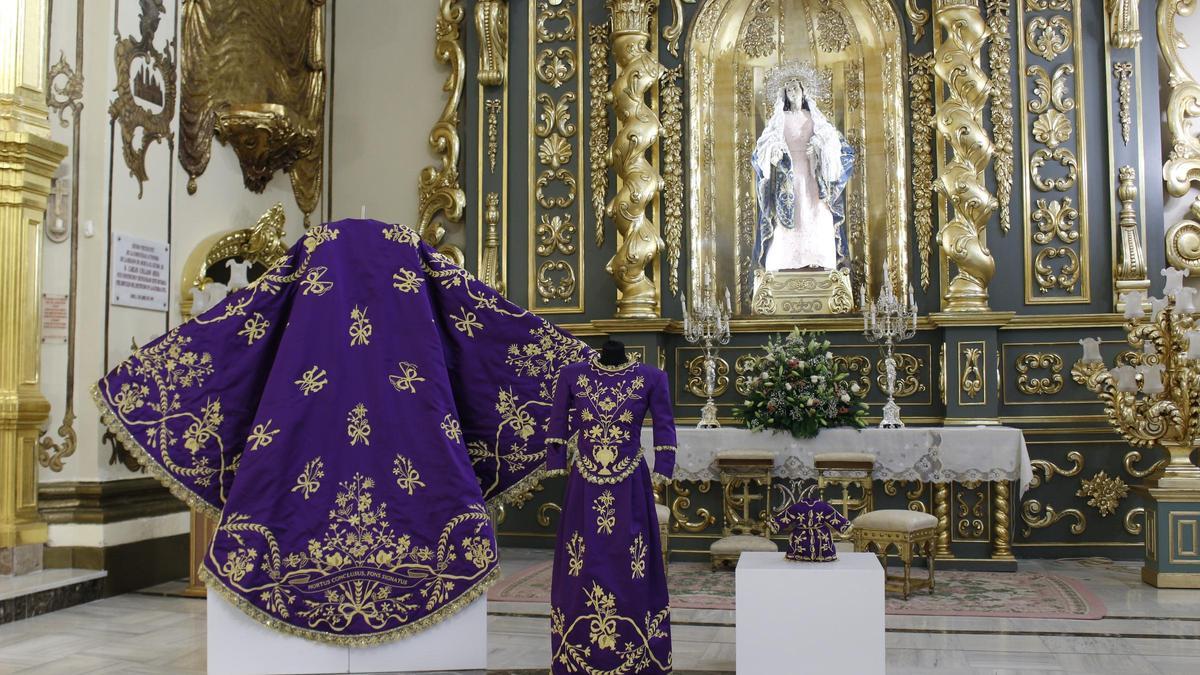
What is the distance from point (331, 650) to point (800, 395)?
4.65 m

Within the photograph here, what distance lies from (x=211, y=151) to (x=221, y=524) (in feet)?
17.4

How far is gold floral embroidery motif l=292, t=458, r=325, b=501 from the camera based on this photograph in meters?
4.24

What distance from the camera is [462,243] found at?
10.0m

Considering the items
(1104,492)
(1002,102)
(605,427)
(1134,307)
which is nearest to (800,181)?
(1002,102)

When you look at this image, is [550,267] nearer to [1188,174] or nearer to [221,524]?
[1188,174]

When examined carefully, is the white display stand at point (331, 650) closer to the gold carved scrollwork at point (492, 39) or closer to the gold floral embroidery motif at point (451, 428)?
the gold floral embroidery motif at point (451, 428)

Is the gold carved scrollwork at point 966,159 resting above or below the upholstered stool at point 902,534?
above

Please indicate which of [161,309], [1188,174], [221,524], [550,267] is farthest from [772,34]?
[221,524]

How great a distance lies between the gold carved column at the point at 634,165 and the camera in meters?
9.13

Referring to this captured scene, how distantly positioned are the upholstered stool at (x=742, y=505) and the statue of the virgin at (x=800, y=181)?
6.69ft

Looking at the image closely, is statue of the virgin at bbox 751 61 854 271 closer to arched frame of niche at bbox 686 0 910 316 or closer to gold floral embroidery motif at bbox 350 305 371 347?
arched frame of niche at bbox 686 0 910 316

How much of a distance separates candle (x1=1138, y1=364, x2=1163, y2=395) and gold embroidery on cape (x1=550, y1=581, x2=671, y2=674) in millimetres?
4490

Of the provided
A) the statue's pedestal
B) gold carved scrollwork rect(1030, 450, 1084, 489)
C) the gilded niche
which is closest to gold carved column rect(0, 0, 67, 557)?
the gilded niche

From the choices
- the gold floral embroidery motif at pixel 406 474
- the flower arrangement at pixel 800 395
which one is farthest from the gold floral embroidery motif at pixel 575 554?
the flower arrangement at pixel 800 395
